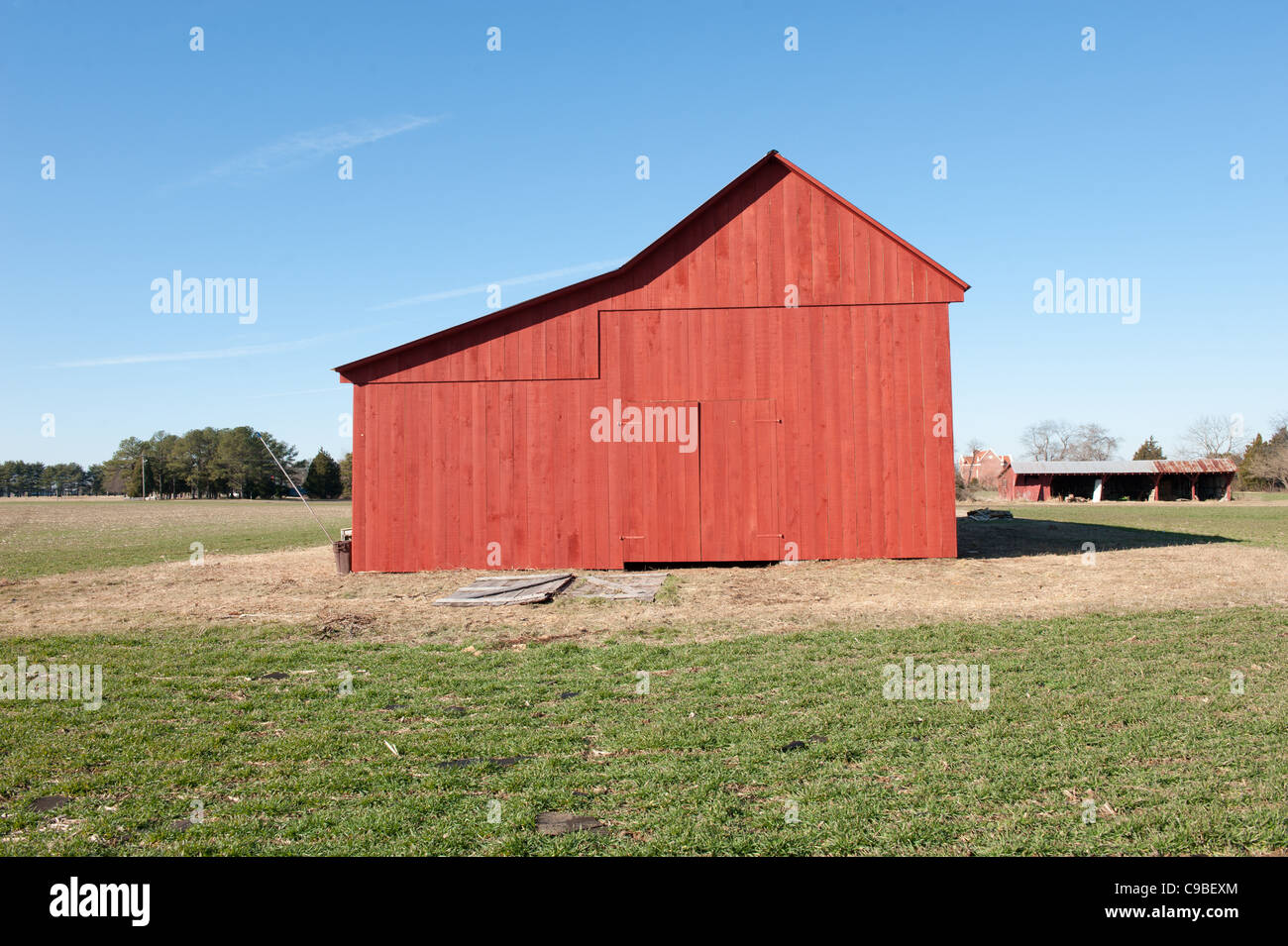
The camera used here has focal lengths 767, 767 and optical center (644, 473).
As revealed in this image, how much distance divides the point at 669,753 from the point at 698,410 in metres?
11.9

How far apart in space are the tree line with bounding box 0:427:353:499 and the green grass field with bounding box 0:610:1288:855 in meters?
95.5

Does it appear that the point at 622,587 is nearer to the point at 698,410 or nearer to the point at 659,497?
the point at 659,497

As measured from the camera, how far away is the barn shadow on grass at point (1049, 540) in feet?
61.7

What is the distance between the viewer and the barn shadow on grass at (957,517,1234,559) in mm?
18812

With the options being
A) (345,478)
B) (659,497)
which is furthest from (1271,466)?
(345,478)

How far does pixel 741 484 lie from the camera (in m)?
16.7

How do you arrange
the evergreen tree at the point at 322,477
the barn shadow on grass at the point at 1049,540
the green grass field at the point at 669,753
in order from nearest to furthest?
1. the green grass field at the point at 669,753
2. the barn shadow on grass at the point at 1049,540
3. the evergreen tree at the point at 322,477

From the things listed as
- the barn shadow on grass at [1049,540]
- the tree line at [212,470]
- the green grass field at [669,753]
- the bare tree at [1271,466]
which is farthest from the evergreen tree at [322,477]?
the bare tree at [1271,466]

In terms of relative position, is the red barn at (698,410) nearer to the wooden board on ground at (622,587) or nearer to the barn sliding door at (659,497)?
the barn sliding door at (659,497)

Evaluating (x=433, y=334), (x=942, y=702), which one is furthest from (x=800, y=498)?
(x=942, y=702)

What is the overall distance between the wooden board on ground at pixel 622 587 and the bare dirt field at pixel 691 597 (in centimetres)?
39

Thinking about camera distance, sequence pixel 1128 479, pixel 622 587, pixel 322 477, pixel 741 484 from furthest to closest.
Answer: pixel 322 477, pixel 1128 479, pixel 741 484, pixel 622 587

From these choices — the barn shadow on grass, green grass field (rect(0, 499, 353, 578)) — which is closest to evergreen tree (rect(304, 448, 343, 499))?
green grass field (rect(0, 499, 353, 578))
